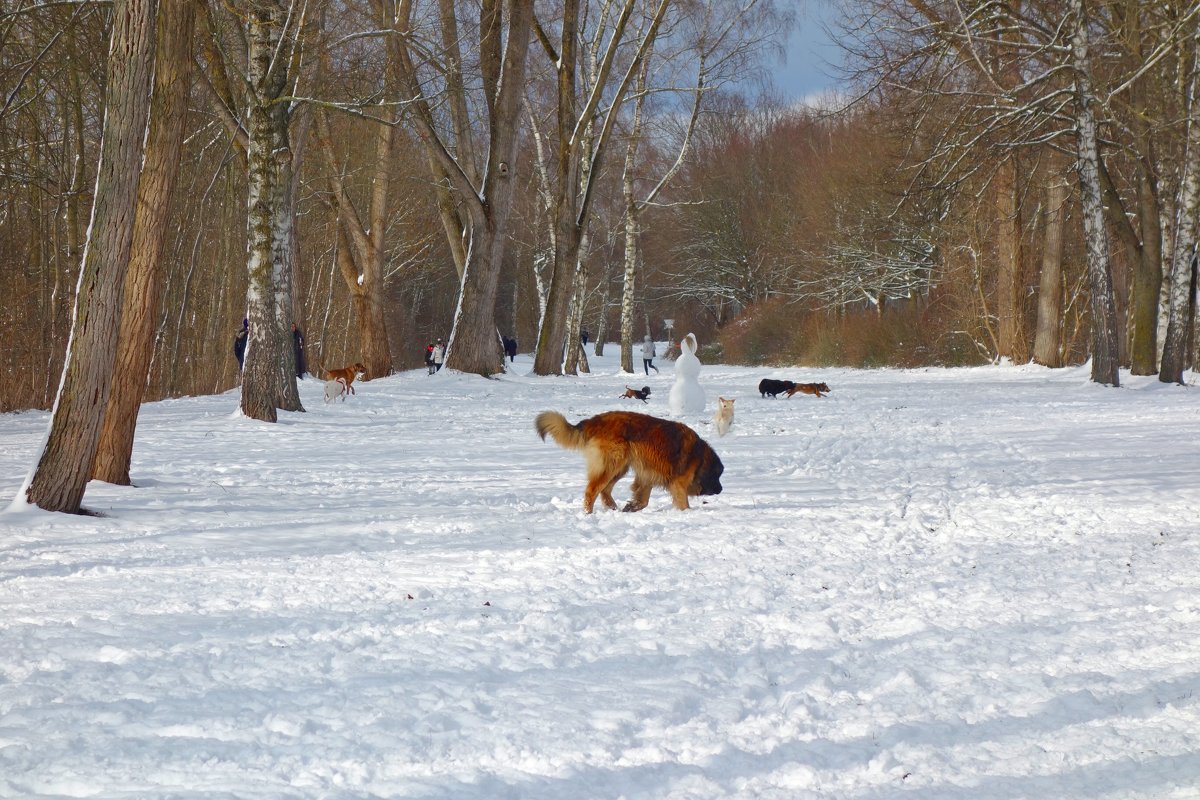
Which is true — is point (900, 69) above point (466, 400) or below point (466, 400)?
above

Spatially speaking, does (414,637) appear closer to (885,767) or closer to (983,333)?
(885,767)

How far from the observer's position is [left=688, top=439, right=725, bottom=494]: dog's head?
8109 mm

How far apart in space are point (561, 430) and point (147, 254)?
3.99 meters

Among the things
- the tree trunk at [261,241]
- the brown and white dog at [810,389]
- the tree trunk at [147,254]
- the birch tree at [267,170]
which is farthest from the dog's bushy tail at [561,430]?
the brown and white dog at [810,389]

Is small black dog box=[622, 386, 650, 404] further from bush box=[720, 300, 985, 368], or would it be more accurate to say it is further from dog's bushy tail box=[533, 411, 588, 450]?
bush box=[720, 300, 985, 368]

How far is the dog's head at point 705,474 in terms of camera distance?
26.6 ft

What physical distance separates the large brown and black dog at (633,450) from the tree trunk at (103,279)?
3.36 meters

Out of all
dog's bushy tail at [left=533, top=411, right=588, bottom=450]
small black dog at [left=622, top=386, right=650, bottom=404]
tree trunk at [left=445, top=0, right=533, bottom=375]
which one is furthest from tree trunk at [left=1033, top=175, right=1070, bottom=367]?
dog's bushy tail at [left=533, top=411, right=588, bottom=450]

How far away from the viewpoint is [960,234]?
36.8 m

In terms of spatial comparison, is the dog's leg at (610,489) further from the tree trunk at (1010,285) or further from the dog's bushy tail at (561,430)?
the tree trunk at (1010,285)

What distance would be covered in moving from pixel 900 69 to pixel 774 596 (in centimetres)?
1764

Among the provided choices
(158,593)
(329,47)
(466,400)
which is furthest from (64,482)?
(466,400)

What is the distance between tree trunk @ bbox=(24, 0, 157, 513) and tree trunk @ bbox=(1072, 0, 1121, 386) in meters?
17.8

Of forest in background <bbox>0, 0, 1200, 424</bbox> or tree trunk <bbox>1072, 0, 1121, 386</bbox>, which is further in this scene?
tree trunk <bbox>1072, 0, 1121, 386</bbox>
